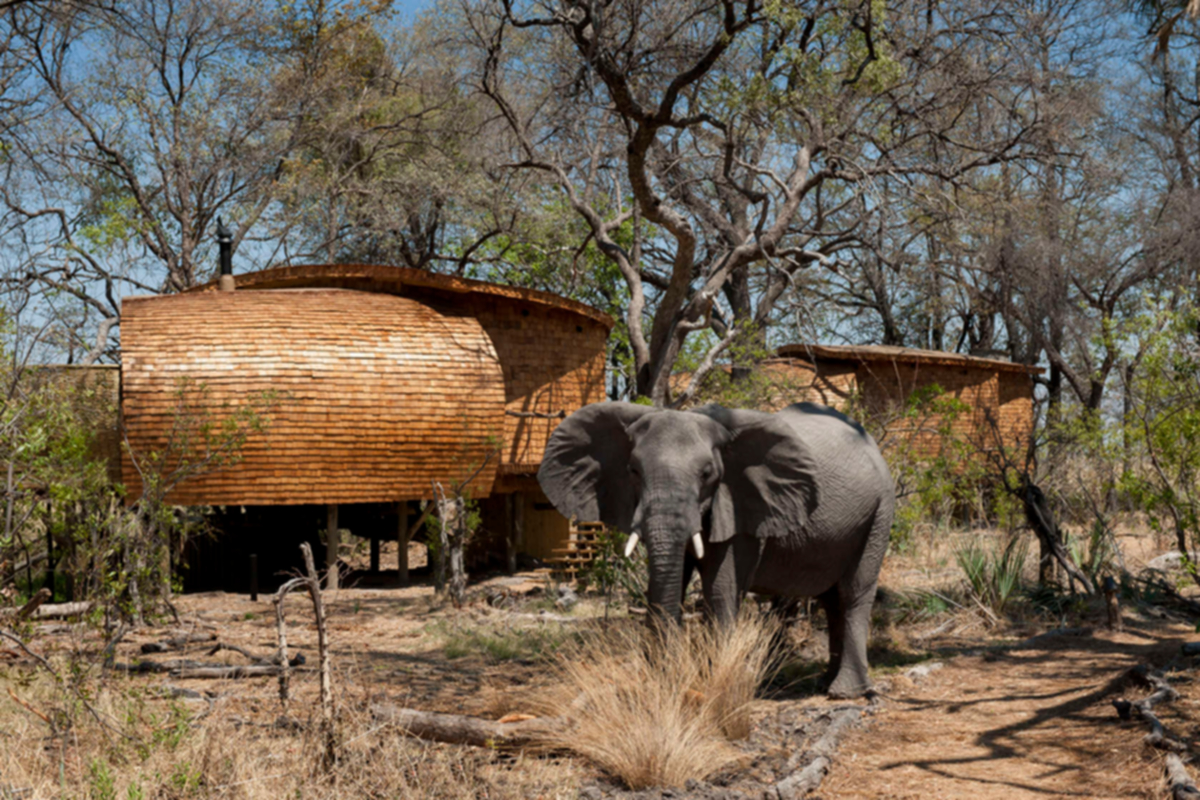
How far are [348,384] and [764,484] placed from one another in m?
8.63

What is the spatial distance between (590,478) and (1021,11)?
12.8 m

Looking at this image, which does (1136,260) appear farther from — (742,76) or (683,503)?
(683,503)

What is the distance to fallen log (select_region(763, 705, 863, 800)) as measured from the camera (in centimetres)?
564

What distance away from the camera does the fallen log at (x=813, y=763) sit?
5.64 metres

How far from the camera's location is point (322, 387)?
1446 centimetres

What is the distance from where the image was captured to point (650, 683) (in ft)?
19.8

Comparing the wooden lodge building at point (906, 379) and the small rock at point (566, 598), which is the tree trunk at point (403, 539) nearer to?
the small rock at point (566, 598)

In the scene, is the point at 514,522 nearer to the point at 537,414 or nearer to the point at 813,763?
the point at 537,414

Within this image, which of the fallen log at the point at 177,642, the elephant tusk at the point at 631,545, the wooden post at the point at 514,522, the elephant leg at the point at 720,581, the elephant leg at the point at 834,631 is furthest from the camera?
the wooden post at the point at 514,522

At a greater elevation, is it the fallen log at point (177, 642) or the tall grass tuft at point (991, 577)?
the tall grass tuft at point (991, 577)

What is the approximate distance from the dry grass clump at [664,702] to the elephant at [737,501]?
28 cm

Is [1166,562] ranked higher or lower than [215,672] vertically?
higher

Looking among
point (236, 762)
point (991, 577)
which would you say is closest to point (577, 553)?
point (991, 577)

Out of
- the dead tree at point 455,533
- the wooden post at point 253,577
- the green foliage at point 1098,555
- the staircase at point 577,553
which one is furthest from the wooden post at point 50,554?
the green foliage at point 1098,555
